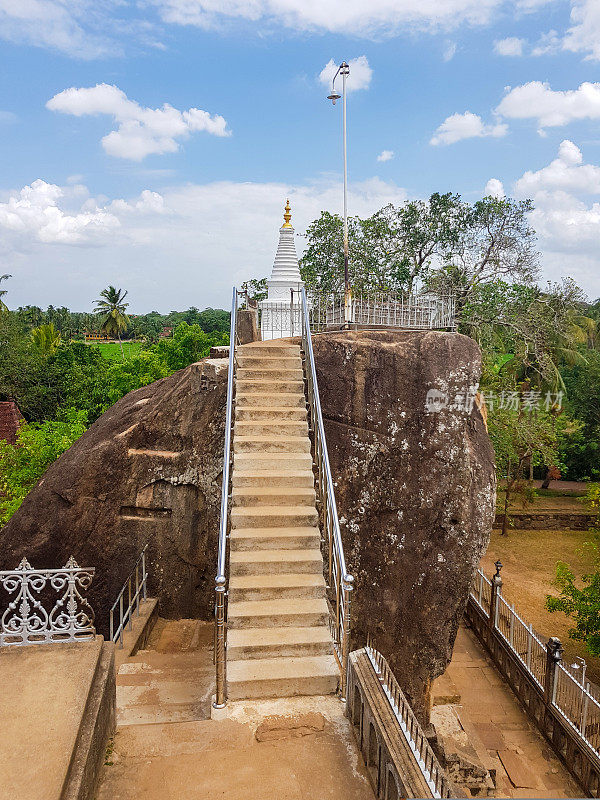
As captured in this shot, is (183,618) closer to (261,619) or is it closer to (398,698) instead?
(261,619)

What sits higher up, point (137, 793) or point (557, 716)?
point (137, 793)

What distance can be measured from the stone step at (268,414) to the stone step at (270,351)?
112 centimetres

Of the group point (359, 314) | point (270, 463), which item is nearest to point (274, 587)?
point (270, 463)

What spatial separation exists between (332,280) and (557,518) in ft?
40.5

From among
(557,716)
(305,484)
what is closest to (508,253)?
(557,716)

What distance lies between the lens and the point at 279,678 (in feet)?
16.4

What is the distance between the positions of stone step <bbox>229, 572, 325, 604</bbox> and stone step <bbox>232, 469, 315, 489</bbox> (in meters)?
1.18

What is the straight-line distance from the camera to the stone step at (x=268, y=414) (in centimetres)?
770

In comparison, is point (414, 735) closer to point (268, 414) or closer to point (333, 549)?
point (333, 549)

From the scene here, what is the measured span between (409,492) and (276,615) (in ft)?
9.81

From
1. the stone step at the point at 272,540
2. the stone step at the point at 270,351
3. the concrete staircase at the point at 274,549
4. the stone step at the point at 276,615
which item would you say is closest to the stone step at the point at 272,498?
the concrete staircase at the point at 274,549

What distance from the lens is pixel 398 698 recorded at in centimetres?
407

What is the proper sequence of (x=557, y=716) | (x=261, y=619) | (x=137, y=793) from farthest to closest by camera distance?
(x=557, y=716) < (x=261, y=619) < (x=137, y=793)

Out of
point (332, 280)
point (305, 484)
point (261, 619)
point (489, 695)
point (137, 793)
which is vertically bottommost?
point (489, 695)
